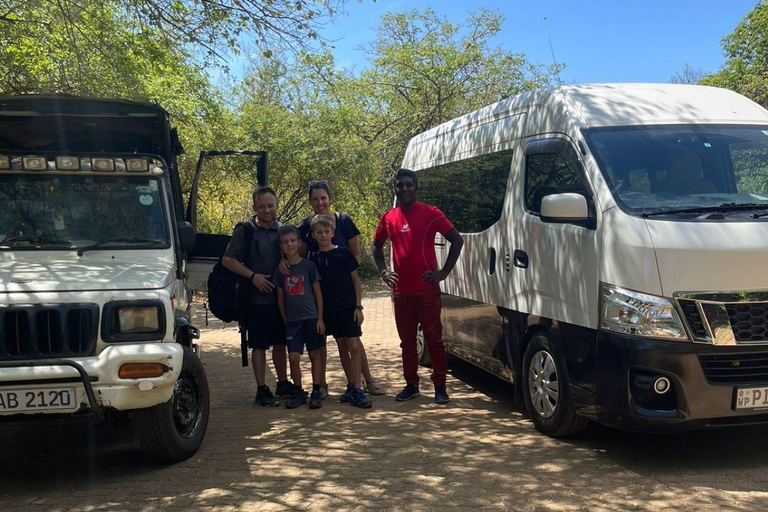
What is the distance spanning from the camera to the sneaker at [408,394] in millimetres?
6691

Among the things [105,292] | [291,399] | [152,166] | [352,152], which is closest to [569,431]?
[291,399]

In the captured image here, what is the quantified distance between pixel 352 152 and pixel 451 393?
11.2 metres

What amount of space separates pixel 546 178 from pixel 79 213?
3.62 m

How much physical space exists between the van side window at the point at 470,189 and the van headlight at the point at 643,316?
186 centimetres

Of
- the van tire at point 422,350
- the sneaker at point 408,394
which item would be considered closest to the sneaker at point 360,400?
the sneaker at point 408,394

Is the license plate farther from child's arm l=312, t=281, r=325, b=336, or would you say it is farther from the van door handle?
child's arm l=312, t=281, r=325, b=336

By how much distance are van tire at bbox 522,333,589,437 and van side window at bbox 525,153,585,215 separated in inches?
41.9

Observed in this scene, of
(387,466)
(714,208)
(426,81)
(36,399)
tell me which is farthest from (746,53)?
(36,399)

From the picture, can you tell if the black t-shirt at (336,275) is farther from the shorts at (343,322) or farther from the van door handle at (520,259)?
the van door handle at (520,259)

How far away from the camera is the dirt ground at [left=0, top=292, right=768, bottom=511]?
4203 mm

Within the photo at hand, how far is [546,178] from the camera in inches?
211

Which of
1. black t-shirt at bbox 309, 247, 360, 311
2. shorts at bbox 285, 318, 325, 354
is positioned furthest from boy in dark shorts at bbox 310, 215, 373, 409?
shorts at bbox 285, 318, 325, 354

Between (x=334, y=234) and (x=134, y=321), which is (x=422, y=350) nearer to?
(x=334, y=234)

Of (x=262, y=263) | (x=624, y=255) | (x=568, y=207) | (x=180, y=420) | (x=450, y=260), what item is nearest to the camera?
(x=624, y=255)
